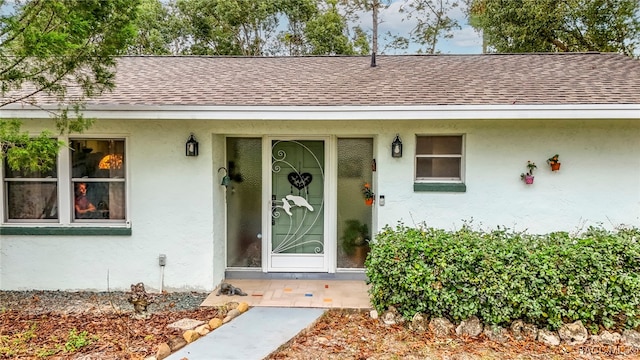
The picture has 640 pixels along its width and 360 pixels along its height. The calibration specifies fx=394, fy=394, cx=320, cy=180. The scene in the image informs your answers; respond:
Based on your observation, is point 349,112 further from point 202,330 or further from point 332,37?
point 332,37

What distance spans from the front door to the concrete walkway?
1.30 m

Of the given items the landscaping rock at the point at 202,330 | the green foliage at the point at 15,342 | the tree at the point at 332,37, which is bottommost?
the green foliage at the point at 15,342

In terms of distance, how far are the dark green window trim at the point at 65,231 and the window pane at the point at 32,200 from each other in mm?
190

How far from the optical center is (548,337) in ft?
13.0

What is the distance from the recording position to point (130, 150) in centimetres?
529

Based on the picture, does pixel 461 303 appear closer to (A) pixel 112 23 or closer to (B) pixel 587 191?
(B) pixel 587 191

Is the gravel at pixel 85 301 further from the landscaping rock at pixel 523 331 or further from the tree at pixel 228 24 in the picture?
the tree at pixel 228 24

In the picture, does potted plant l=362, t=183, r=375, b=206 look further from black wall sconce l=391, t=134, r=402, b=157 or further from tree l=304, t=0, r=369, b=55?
tree l=304, t=0, r=369, b=55

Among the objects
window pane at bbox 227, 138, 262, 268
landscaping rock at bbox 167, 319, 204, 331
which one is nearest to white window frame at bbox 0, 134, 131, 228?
window pane at bbox 227, 138, 262, 268

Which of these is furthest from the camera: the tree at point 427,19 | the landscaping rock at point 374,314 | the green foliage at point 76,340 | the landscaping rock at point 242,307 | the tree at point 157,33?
the tree at point 157,33

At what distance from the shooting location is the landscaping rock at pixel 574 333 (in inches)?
154

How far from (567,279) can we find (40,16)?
5.60 meters

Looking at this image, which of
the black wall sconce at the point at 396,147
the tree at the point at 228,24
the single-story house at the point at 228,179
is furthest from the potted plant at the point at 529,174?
the tree at the point at 228,24

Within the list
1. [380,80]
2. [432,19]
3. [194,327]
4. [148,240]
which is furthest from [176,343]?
[432,19]
